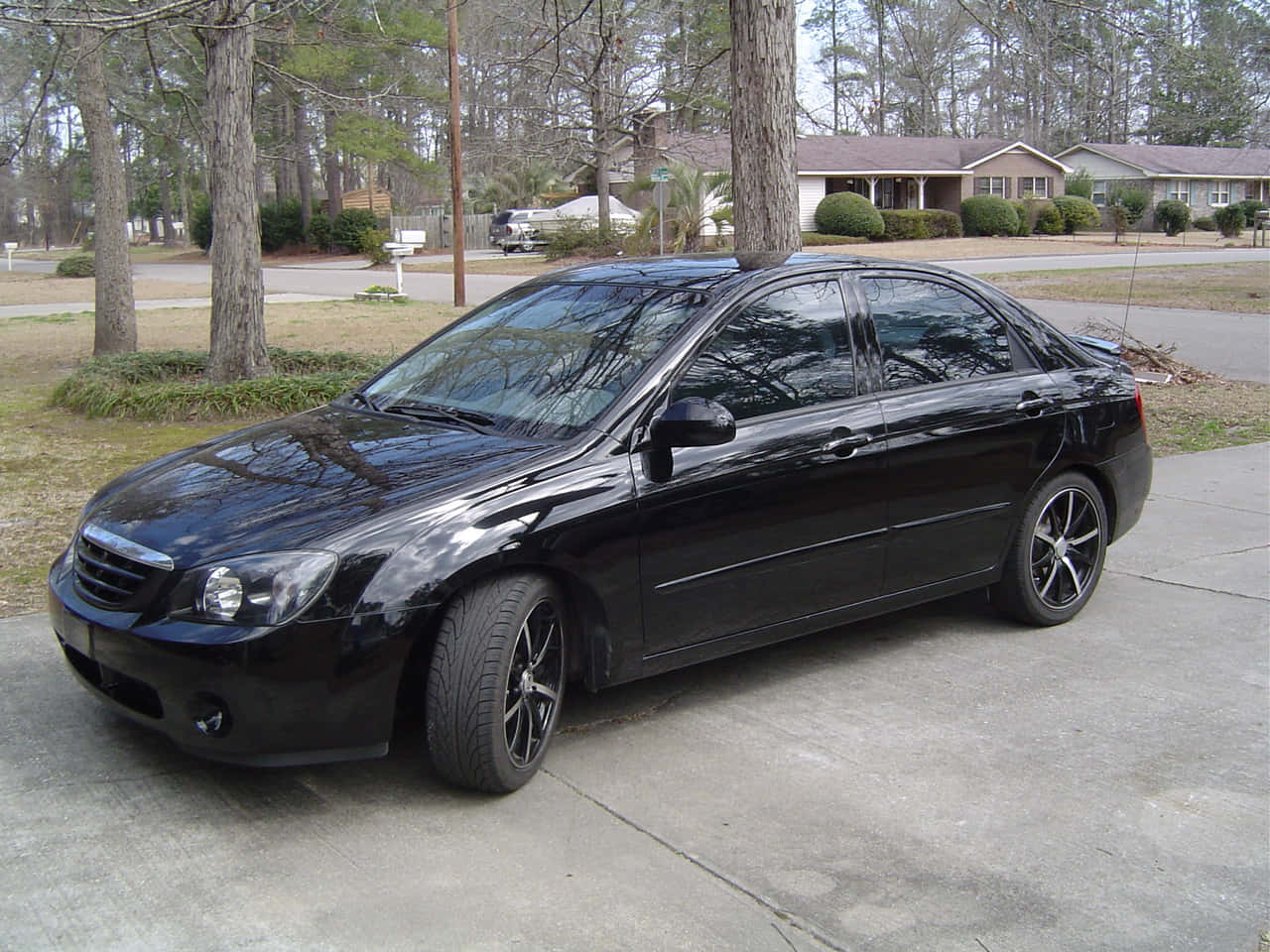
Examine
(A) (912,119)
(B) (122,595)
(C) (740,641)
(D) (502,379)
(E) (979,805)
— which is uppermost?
(A) (912,119)

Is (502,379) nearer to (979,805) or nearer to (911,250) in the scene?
(979,805)

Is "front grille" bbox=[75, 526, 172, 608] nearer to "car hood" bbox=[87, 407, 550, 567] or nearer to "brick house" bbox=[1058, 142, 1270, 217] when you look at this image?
"car hood" bbox=[87, 407, 550, 567]

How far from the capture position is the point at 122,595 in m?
3.73

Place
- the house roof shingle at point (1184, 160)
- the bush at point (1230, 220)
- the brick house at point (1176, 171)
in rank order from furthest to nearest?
the house roof shingle at point (1184, 160) → the brick house at point (1176, 171) → the bush at point (1230, 220)

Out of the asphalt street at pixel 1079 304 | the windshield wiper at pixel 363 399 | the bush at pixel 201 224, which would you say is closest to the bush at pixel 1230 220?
the asphalt street at pixel 1079 304

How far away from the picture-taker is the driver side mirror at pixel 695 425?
4.06 metres

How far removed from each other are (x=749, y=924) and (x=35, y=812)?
214 centimetres

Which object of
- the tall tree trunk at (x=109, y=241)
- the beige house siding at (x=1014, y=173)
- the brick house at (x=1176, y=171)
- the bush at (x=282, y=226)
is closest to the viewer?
the tall tree trunk at (x=109, y=241)

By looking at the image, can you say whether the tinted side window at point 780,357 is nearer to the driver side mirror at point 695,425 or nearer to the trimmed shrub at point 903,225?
the driver side mirror at point 695,425

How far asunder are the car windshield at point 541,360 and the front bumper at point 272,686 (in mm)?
1066

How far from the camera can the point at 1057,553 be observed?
5574 millimetres

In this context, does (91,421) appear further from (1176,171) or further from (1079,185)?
(1176,171)

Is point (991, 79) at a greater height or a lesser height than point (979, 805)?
greater

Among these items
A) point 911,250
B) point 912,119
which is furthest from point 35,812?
point 912,119
